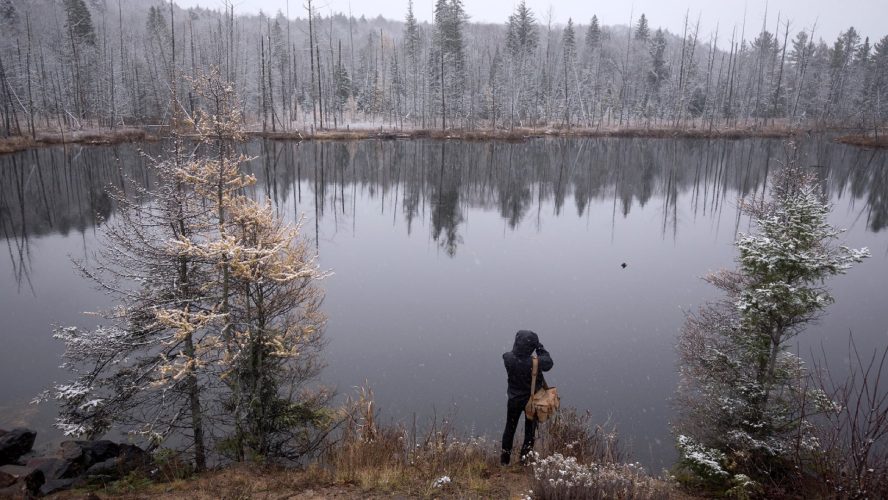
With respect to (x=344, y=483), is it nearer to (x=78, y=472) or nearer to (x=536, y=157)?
(x=78, y=472)

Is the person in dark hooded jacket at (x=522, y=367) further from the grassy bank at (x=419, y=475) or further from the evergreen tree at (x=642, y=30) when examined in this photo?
the evergreen tree at (x=642, y=30)

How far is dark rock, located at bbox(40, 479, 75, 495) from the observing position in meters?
7.46

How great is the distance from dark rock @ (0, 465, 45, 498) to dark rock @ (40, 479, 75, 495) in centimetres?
9

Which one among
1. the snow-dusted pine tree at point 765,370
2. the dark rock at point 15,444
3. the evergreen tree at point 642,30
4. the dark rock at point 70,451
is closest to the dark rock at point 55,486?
the dark rock at point 70,451

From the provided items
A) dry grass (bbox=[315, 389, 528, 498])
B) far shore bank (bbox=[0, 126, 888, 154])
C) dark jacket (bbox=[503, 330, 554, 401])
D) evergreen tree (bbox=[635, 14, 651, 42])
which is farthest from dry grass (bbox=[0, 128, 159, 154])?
evergreen tree (bbox=[635, 14, 651, 42])

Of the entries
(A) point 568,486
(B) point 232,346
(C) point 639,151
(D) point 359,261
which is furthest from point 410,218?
(C) point 639,151

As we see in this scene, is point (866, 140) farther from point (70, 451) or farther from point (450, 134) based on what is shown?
point (70, 451)

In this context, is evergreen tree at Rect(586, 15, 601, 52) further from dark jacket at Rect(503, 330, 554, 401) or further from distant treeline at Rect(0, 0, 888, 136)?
dark jacket at Rect(503, 330, 554, 401)

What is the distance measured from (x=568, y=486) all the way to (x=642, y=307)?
10.9 m

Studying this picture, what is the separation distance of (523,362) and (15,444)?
28.1 ft

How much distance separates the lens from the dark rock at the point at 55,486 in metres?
7.46

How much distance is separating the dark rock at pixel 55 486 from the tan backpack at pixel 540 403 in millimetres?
6720

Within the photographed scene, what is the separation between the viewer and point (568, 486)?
5750 millimetres

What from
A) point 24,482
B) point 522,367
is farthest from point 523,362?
point 24,482
